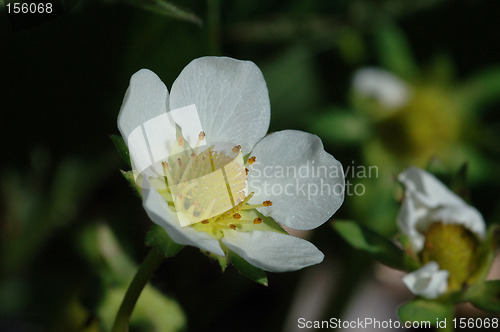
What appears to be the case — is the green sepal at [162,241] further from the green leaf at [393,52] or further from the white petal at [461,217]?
the green leaf at [393,52]

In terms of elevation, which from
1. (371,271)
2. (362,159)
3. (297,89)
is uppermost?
(297,89)

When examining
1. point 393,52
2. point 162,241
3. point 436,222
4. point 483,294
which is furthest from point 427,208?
point 393,52

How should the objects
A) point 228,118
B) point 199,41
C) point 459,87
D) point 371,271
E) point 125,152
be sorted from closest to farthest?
point 125,152 → point 228,118 → point 199,41 → point 371,271 → point 459,87

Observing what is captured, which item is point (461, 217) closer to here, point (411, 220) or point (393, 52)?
point (411, 220)

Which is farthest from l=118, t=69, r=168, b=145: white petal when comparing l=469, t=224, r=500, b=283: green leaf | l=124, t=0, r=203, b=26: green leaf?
l=469, t=224, r=500, b=283: green leaf

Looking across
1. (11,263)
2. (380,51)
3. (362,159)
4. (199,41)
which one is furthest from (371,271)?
(11,263)

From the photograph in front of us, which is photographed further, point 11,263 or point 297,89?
point 297,89

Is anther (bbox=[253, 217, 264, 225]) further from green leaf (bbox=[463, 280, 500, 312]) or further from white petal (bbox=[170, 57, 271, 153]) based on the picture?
green leaf (bbox=[463, 280, 500, 312])

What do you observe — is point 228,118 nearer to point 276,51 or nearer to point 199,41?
point 199,41

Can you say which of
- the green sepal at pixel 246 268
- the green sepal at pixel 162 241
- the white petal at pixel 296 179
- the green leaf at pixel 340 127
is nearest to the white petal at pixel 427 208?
the white petal at pixel 296 179
